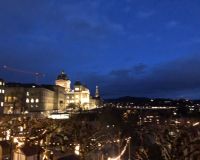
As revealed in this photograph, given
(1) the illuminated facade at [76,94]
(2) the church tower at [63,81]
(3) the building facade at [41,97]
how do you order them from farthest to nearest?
(2) the church tower at [63,81] → (1) the illuminated facade at [76,94] → (3) the building facade at [41,97]

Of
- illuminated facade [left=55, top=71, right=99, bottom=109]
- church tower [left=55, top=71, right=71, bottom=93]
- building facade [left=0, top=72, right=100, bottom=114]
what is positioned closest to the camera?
building facade [left=0, top=72, right=100, bottom=114]

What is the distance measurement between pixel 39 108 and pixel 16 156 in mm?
71803

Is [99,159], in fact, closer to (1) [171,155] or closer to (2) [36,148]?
(2) [36,148]

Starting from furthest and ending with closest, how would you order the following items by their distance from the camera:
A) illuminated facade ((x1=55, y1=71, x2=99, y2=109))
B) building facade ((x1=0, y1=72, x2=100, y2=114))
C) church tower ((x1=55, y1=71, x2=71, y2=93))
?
church tower ((x1=55, y1=71, x2=71, y2=93)) < illuminated facade ((x1=55, y1=71, x2=99, y2=109)) < building facade ((x1=0, y1=72, x2=100, y2=114))

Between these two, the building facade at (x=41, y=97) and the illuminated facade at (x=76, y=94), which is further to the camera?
the illuminated facade at (x=76, y=94)

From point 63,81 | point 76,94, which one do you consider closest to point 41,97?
point 76,94

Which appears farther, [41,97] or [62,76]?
[62,76]

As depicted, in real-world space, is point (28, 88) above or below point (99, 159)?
above

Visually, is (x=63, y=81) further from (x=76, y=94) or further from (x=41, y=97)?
(x=41, y=97)

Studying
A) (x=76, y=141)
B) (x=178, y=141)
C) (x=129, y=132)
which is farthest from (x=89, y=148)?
(x=129, y=132)

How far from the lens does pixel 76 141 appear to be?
22.5 meters

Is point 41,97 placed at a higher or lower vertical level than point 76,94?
lower

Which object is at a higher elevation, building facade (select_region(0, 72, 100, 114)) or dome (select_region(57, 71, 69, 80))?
dome (select_region(57, 71, 69, 80))

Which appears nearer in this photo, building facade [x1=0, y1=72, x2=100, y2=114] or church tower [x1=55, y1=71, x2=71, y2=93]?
building facade [x1=0, y1=72, x2=100, y2=114]
